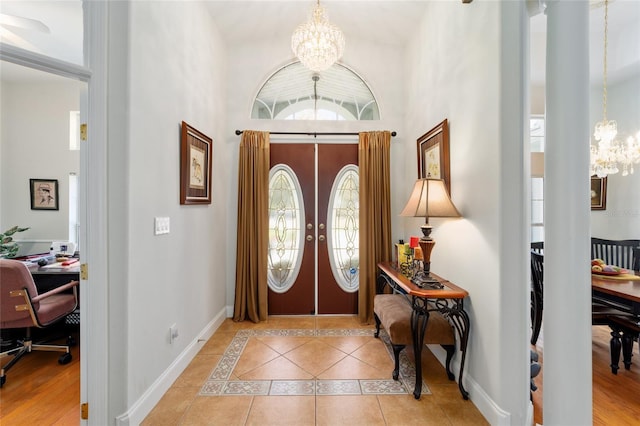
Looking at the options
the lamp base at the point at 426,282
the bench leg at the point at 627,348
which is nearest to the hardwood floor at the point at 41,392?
the lamp base at the point at 426,282

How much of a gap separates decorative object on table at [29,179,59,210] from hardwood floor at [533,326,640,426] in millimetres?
5187

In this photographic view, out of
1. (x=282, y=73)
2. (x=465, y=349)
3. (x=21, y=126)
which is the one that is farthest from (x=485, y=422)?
(x=21, y=126)

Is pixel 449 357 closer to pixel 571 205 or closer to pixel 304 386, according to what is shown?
pixel 304 386

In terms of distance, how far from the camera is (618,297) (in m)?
2.04

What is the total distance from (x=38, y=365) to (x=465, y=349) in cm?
360

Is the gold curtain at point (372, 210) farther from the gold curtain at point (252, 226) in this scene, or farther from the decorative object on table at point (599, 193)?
the decorative object on table at point (599, 193)

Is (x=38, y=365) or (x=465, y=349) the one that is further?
(x=38, y=365)

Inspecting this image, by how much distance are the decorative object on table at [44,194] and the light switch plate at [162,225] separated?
2.49 m

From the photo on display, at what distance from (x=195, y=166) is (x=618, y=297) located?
370 centimetres

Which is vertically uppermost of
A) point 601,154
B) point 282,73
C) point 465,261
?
point 282,73

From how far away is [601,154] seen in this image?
9.84 feet

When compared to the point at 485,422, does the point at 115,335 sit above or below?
above

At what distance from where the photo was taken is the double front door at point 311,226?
139 inches

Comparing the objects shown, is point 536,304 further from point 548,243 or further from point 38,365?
point 38,365
